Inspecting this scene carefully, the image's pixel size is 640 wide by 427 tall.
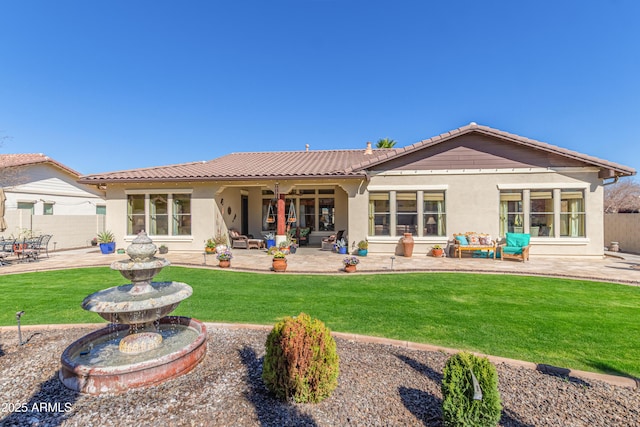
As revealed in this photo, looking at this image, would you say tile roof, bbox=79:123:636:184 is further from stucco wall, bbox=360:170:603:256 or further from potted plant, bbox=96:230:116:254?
potted plant, bbox=96:230:116:254

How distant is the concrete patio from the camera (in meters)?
9.11

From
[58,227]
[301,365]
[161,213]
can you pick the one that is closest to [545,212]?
[301,365]

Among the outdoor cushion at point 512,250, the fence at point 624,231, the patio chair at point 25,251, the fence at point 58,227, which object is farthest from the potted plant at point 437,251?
the fence at point 58,227

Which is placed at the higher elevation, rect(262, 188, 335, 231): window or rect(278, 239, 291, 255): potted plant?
rect(262, 188, 335, 231): window

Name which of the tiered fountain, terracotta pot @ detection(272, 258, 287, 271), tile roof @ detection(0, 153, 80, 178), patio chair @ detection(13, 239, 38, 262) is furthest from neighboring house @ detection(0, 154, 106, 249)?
the tiered fountain

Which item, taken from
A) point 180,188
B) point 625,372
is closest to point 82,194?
point 180,188

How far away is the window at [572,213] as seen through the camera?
11.7 meters

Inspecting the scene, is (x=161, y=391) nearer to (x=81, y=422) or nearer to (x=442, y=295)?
(x=81, y=422)

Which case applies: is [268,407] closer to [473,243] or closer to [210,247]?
[210,247]

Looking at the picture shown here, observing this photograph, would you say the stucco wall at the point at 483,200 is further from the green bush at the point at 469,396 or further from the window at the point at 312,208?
the green bush at the point at 469,396

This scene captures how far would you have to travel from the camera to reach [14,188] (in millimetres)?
15773

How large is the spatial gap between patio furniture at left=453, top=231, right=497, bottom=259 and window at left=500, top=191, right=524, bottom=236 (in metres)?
0.91

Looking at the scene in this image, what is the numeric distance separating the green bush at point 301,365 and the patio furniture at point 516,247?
35.7 ft

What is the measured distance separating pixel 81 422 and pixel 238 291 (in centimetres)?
451
